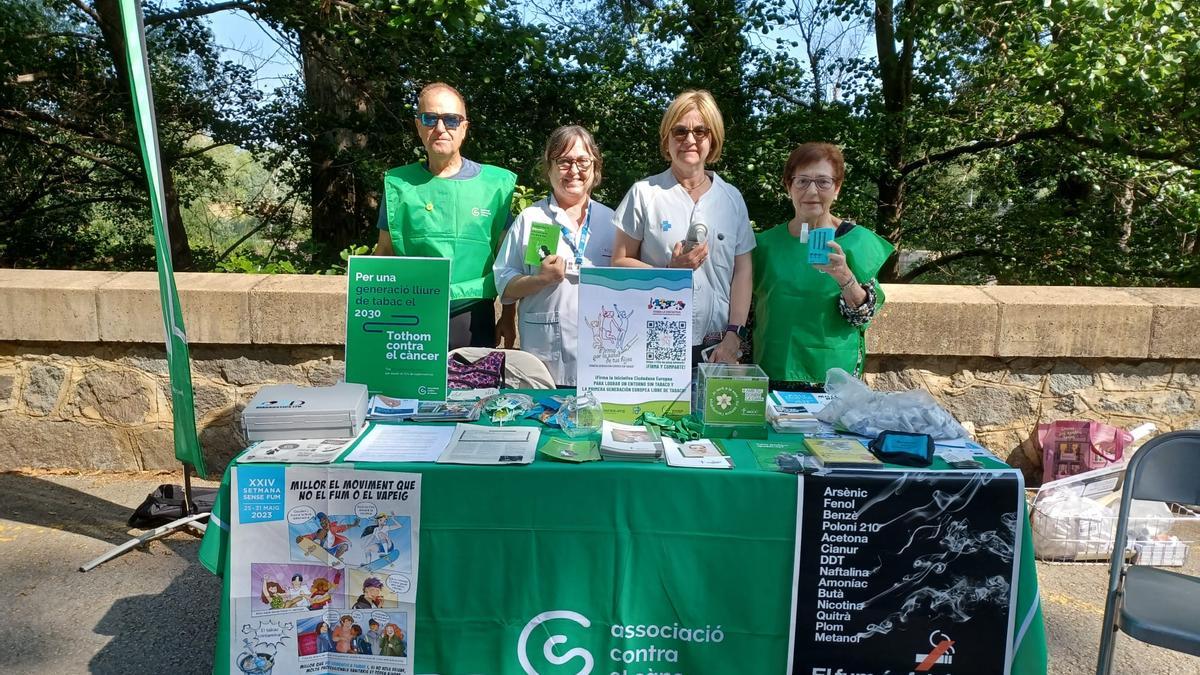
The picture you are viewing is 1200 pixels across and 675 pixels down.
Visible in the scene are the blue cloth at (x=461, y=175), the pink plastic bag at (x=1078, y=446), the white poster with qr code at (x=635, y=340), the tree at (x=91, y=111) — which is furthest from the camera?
the tree at (x=91, y=111)

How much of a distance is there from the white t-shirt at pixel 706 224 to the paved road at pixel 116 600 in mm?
1723

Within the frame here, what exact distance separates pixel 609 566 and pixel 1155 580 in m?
1.55

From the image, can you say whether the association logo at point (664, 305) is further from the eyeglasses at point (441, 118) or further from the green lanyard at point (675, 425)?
the eyeglasses at point (441, 118)

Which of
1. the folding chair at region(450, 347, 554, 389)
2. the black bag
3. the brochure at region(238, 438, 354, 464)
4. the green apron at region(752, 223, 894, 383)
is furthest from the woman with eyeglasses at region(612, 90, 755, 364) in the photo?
the black bag

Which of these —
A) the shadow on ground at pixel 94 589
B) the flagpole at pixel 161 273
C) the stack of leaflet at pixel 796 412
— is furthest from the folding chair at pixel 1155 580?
the flagpole at pixel 161 273

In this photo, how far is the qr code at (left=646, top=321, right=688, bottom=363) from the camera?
260 centimetres

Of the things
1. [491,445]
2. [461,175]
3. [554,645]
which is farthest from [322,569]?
[461,175]

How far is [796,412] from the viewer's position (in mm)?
2738

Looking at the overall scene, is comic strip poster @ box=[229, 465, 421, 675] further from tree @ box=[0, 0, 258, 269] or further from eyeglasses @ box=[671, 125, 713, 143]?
tree @ box=[0, 0, 258, 269]

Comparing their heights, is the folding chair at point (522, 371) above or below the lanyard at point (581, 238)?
below

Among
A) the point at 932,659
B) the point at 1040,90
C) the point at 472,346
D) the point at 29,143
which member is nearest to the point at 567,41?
the point at 1040,90

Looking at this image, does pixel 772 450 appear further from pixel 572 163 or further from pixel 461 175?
pixel 461 175

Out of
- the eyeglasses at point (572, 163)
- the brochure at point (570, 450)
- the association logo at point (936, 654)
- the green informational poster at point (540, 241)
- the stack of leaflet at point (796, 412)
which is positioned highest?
the eyeglasses at point (572, 163)

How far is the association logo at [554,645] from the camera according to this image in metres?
2.32
